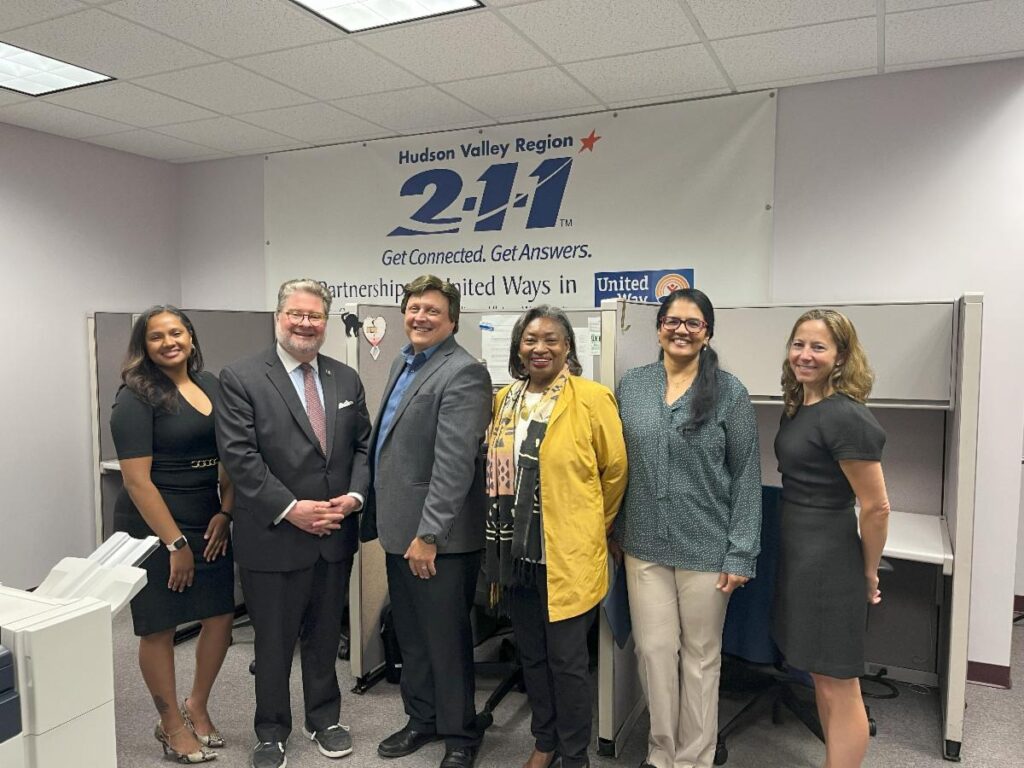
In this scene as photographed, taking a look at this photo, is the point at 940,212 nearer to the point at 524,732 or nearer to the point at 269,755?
the point at 524,732

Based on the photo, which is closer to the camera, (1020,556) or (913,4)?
(913,4)

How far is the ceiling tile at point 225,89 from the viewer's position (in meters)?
2.82

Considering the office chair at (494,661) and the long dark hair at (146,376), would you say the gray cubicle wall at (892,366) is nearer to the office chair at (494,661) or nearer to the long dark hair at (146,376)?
the office chair at (494,661)

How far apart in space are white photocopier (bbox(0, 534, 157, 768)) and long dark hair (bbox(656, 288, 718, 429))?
4.35 ft

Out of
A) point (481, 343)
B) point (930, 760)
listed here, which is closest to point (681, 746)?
point (930, 760)

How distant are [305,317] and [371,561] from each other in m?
1.09

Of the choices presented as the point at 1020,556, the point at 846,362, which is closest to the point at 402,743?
the point at 846,362

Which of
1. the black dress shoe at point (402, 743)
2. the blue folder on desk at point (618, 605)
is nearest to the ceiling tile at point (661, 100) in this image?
the blue folder on desk at point (618, 605)

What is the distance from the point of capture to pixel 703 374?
6.26 feet

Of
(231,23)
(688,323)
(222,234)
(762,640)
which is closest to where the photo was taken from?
(688,323)

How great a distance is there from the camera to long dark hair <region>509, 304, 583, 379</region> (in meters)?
2.00

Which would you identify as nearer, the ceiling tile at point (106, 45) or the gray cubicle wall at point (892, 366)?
the ceiling tile at point (106, 45)

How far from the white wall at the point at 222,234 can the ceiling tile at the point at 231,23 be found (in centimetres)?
170

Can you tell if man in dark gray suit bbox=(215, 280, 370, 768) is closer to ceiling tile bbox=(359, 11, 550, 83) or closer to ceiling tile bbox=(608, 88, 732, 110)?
ceiling tile bbox=(359, 11, 550, 83)
